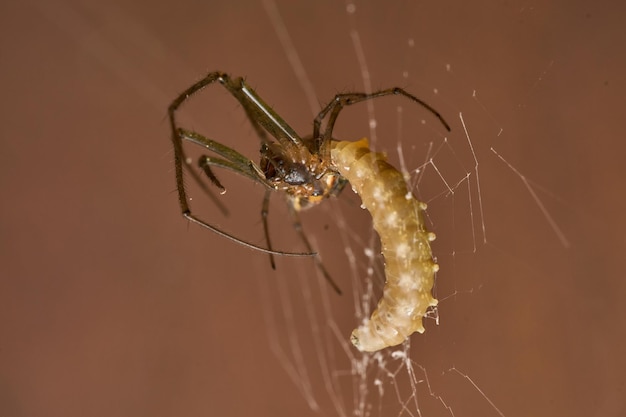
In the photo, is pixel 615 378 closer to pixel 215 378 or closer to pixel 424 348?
pixel 424 348

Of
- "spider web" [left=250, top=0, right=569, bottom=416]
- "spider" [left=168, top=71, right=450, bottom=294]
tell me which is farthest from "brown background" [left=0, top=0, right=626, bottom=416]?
"spider" [left=168, top=71, right=450, bottom=294]

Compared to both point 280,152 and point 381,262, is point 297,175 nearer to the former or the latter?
point 280,152

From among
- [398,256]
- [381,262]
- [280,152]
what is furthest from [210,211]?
[398,256]

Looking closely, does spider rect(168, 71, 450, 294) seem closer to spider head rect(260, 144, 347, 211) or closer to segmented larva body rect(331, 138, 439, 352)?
spider head rect(260, 144, 347, 211)

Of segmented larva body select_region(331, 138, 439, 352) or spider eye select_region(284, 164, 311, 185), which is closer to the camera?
segmented larva body select_region(331, 138, 439, 352)

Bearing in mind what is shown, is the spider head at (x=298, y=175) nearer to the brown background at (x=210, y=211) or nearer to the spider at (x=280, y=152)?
the spider at (x=280, y=152)

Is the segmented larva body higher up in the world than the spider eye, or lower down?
lower down

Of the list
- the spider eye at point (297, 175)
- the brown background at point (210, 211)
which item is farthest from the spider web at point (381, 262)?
the spider eye at point (297, 175)
